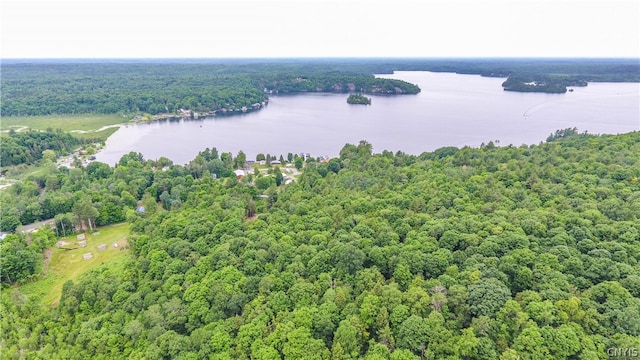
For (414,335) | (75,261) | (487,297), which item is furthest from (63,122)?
(487,297)

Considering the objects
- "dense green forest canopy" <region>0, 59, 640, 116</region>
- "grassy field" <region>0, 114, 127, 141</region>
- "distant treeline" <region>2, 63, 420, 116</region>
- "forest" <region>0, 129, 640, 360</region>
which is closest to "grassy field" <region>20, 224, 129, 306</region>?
Result: "forest" <region>0, 129, 640, 360</region>

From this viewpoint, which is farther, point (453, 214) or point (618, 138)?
point (618, 138)

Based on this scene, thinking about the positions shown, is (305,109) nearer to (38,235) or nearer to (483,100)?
(483,100)

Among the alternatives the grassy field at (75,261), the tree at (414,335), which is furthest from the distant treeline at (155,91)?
the tree at (414,335)

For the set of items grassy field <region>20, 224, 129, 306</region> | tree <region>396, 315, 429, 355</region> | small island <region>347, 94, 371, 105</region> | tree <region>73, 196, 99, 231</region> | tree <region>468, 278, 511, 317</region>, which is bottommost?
grassy field <region>20, 224, 129, 306</region>

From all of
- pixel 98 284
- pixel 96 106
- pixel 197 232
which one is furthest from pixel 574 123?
pixel 96 106

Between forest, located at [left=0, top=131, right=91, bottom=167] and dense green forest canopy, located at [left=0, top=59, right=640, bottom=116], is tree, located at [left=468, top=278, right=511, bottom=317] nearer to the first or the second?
forest, located at [left=0, top=131, right=91, bottom=167]

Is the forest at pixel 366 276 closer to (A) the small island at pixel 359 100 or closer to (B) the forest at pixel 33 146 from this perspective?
(B) the forest at pixel 33 146
